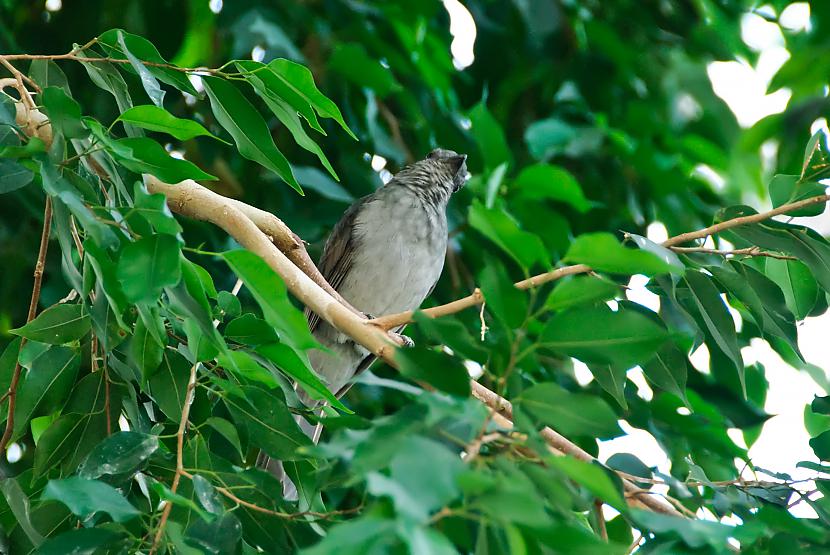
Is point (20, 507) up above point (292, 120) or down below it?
below

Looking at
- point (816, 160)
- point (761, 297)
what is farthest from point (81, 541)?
point (816, 160)

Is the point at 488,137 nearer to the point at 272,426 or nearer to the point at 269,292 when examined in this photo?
the point at 272,426

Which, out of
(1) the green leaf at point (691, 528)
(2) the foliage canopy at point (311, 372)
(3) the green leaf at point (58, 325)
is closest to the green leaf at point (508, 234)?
(2) the foliage canopy at point (311, 372)

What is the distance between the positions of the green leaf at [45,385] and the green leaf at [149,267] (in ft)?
1.43

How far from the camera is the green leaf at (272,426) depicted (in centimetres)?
134

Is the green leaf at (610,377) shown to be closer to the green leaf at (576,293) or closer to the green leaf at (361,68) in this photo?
the green leaf at (576,293)

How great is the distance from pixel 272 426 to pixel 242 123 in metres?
0.48

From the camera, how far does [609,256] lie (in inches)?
37.8

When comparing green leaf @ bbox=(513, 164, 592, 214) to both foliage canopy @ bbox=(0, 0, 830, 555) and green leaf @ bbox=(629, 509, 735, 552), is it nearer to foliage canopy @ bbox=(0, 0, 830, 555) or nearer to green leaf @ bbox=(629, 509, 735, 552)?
foliage canopy @ bbox=(0, 0, 830, 555)

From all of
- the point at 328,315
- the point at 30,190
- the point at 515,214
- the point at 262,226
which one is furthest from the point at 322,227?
the point at 328,315

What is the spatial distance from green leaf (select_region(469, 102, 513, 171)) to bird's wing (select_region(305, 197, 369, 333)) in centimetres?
43

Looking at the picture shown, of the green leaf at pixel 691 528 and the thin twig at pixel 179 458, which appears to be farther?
the thin twig at pixel 179 458

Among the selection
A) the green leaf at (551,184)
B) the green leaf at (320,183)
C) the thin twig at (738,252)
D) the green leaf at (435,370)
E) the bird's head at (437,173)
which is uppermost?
the green leaf at (435,370)

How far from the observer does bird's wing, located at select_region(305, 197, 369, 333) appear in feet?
10.2
